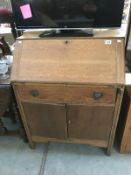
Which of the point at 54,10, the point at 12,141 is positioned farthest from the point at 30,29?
the point at 12,141

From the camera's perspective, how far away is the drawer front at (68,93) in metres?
1.33

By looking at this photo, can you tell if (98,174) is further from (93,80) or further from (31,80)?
(31,80)

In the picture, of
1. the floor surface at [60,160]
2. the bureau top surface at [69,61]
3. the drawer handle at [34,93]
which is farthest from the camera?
the floor surface at [60,160]

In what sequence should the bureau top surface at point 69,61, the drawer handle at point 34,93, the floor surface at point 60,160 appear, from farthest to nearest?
the floor surface at point 60,160 → the drawer handle at point 34,93 → the bureau top surface at point 69,61

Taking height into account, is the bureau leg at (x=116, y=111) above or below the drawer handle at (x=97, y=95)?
below

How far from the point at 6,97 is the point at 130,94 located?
3.34 ft

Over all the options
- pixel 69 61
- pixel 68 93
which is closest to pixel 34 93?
pixel 68 93

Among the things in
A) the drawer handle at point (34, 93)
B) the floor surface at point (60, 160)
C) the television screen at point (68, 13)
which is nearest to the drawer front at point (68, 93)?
the drawer handle at point (34, 93)

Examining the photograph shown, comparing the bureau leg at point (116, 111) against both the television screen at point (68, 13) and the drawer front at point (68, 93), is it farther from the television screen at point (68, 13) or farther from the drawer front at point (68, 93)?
the television screen at point (68, 13)

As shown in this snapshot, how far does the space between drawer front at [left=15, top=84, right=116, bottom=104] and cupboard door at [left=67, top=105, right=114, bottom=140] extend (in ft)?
0.24

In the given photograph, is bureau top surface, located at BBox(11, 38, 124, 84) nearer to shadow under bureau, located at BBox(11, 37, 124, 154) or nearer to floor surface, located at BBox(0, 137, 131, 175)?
shadow under bureau, located at BBox(11, 37, 124, 154)

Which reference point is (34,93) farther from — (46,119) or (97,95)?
(97,95)

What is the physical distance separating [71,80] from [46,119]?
0.48 m

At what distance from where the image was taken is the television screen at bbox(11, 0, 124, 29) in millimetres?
1330
